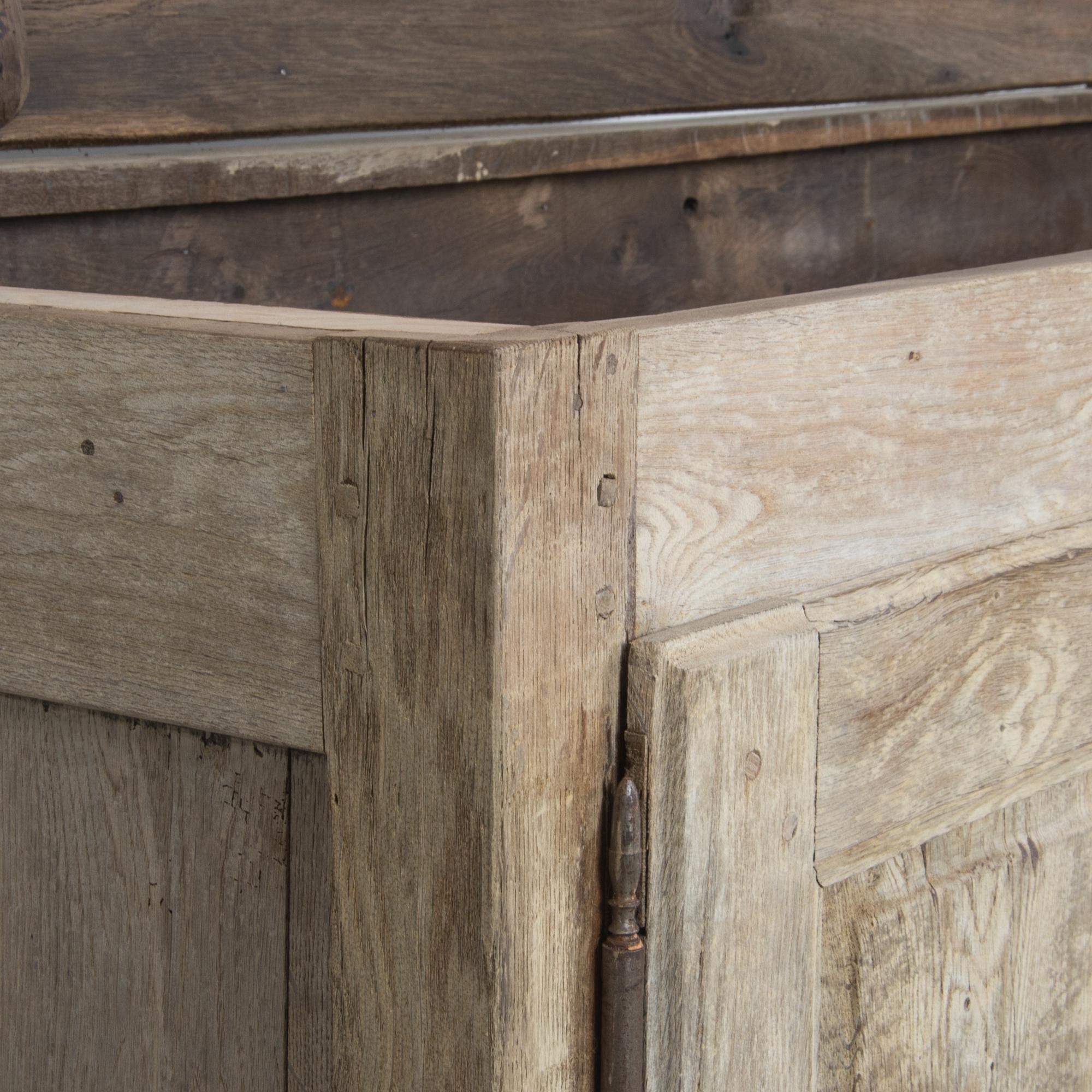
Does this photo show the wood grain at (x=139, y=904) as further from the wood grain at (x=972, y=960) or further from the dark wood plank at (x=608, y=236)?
the dark wood plank at (x=608, y=236)

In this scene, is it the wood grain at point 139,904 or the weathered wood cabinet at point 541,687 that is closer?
the weathered wood cabinet at point 541,687

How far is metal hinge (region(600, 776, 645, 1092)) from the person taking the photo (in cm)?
84

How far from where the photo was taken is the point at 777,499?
3.01 feet

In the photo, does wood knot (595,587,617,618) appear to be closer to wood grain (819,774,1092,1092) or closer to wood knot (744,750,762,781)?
wood knot (744,750,762,781)

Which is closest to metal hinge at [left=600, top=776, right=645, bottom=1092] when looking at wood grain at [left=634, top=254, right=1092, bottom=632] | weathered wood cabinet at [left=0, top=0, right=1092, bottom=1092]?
weathered wood cabinet at [left=0, top=0, right=1092, bottom=1092]

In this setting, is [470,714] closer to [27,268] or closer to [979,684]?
[979,684]

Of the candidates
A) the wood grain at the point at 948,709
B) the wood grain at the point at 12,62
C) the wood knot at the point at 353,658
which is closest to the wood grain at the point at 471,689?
the wood knot at the point at 353,658

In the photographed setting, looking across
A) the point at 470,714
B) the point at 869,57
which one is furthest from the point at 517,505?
the point at 869,57

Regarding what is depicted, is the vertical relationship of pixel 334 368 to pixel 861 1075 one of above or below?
above

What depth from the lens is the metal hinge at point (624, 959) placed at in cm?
84

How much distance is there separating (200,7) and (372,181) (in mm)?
273

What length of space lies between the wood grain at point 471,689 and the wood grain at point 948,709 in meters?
0.20

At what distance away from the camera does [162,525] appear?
2.89ft

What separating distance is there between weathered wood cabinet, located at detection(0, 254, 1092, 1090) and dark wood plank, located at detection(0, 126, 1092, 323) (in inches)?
20.3
